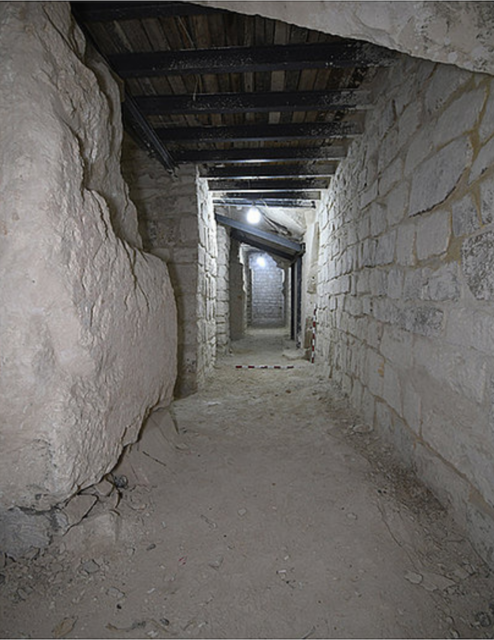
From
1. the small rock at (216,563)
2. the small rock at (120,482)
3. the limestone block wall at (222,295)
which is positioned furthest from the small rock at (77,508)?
the limestone block wall at (222,295)

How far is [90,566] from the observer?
138cm

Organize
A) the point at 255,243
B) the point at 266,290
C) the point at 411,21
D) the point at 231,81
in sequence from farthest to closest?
the point at 266,290, the point at 255,243, the point at 231,81, the point at 411,21

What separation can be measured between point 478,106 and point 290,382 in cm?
394

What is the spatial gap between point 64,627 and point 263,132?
377 centimetres

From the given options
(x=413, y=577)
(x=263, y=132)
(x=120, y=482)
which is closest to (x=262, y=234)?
(x=263, y=132)

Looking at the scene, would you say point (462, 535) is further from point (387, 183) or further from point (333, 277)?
point (333, 277)

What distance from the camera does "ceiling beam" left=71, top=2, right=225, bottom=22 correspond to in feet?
5.91

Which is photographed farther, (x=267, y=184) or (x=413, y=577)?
(x=267, y=184)

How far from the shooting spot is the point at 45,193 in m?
1.28

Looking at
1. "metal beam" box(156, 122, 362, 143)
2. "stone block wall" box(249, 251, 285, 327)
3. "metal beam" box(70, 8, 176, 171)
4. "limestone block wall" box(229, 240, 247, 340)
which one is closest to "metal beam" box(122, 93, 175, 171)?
"metal beam" box(70, 8, 176, 171)

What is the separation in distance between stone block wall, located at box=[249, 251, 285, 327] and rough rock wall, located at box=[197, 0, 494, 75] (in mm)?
15166

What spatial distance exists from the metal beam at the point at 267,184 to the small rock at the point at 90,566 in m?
4.57

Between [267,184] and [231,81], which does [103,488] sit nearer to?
[231,81]

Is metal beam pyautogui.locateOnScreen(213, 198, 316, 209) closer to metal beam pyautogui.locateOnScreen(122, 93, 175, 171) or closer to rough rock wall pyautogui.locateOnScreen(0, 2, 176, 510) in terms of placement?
metal beam pyautogui.locateOnScreen(122, 93, 175, 171)
